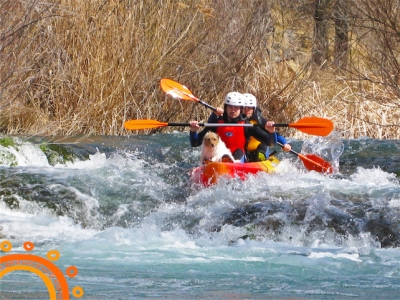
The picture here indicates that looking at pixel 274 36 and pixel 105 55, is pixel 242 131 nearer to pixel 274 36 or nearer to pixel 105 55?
pixel 105 55

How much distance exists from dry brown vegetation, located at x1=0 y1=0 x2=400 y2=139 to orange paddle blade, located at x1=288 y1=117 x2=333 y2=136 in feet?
3.09

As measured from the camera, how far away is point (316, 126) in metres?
8.84

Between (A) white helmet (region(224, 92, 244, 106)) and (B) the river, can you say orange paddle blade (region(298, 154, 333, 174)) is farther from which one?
(A) white helmet (region(224, 92, 244, 106))

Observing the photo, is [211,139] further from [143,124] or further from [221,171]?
[143,124]

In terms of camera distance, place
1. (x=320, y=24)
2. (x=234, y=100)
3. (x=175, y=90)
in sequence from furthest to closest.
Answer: (x=320, y=24) < (x=175, y=90) < (x=234, y=100)

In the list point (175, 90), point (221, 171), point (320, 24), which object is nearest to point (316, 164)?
point (221, 171)

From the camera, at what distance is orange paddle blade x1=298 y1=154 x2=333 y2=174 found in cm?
912

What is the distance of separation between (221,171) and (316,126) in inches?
61.9

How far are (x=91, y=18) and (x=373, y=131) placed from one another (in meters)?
4.26

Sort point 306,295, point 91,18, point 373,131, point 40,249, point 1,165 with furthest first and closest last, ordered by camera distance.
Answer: point 373,131 → point 91,18 → point 1,165 → point 40,249 → point 306,295

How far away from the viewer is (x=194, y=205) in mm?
7328

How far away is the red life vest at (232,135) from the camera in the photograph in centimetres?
852

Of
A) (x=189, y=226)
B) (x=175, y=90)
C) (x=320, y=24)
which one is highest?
(x=320, y=24)

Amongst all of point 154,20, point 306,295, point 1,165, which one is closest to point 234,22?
point 154,20
